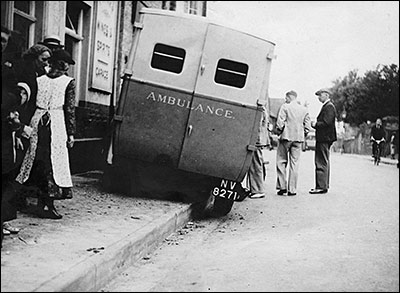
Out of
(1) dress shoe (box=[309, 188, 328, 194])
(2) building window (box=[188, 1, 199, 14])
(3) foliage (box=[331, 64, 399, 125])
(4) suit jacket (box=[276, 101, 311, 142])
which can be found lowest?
(1) dress shoe (box=[309, 188, 328, 194])

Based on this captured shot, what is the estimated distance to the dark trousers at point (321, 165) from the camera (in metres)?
6.78

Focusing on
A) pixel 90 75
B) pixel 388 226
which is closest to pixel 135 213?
pixel 388 226

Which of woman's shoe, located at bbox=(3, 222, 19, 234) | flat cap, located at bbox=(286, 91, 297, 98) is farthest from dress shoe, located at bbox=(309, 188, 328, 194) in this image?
woman's shoe, located at bbox=(3, 222, 19, 234)

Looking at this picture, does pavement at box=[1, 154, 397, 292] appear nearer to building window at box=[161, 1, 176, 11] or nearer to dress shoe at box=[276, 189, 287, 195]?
dress shoe at box=[276, 189, 287, 195]

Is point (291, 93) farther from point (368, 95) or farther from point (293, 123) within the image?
point (293, 123)

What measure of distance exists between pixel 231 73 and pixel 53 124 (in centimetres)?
250

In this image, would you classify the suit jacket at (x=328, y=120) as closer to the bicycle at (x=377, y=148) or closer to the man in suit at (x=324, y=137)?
the man in suit at (x=324, y=137)

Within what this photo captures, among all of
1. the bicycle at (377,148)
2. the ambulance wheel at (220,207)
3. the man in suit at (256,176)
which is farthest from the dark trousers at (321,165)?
the man in suit at (256,176)

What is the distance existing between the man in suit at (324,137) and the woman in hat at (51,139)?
2752mm

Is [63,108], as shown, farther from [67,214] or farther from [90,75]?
[90,75]

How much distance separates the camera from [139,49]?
25.5 ft

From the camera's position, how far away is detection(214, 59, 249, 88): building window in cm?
766

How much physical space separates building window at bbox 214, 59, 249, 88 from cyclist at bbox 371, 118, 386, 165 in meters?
2.50

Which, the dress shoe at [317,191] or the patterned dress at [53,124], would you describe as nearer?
the patterned dress at [53,124]
